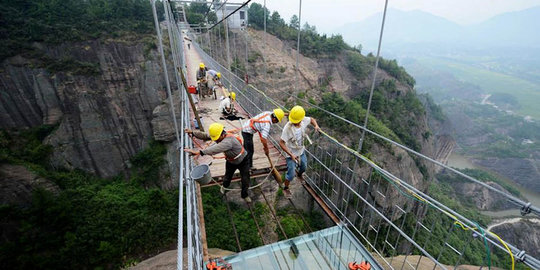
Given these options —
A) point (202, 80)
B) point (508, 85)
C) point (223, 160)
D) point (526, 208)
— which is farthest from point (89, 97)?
point (508, 85)

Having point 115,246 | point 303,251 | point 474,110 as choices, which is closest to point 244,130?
point 303,251

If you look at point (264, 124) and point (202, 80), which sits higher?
point (202, 80)

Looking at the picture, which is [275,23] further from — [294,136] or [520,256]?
[520,256]

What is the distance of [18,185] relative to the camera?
1892 centimetres

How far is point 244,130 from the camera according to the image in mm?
4691

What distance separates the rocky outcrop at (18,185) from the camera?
59.9ft

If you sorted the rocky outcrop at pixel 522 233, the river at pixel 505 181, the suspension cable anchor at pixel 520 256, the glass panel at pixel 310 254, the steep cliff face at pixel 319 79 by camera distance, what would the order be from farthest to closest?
1. the river at pixel 505 181
2. the steep cliff face at pixel 319 79
3. the rocky outcrop at pixel 522 233
4. the glass panel at pixel 310 254
5. the suspension cable anchor at pixel 520 256

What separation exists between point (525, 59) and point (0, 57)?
300981 millimetres

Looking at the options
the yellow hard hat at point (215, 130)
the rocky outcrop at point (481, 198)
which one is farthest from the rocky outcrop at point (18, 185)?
the rocky outcrop at point (481, 198)

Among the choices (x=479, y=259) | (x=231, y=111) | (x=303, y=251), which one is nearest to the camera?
(x=303, y=251)

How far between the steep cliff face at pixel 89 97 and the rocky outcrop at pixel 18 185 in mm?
3809

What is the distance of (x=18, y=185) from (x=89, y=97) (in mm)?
9882

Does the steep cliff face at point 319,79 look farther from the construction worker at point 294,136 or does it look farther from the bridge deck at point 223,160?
Answer: the construction worker at point 294,136

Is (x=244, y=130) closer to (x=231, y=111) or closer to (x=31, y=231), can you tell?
(x=231, y=111)
